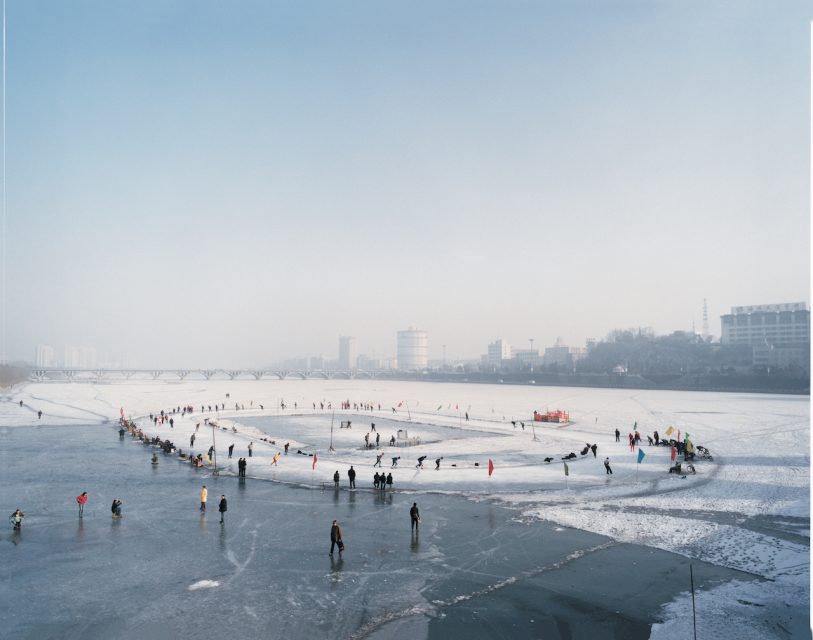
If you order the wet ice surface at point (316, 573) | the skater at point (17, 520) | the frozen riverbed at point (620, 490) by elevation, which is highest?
the skater at point (17, 520)

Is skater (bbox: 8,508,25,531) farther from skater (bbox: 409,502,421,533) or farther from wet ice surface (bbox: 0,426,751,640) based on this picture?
skater (bbox: 409,502,421,533)

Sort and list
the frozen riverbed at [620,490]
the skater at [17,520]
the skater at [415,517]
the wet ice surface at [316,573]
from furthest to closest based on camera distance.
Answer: the skater at [17,520] < the skater at [415,517] < the frozen riverbed at [620,490] < the wet ice surface at [316,573]

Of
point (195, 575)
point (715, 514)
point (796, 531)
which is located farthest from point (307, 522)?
point (796, 531)

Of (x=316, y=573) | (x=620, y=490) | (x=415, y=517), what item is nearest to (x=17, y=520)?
(x=316, y=573)

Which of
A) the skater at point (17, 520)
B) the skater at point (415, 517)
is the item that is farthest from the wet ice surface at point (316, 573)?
the skater at point (415, 517)

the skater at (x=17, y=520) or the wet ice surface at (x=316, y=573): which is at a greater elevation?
the skater at (x=17, y=520)

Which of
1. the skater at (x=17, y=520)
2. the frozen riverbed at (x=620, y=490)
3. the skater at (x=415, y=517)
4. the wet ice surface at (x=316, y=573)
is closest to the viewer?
the wet ice surface at (x=316, y=573)

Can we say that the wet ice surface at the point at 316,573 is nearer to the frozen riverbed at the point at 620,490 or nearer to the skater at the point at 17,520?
the frozen riverbed at the point at 620,490

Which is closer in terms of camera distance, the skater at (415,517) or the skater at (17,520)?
the skater at (415,517)

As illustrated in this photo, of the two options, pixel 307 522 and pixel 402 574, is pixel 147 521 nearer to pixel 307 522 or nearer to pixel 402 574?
pixel 307 522
